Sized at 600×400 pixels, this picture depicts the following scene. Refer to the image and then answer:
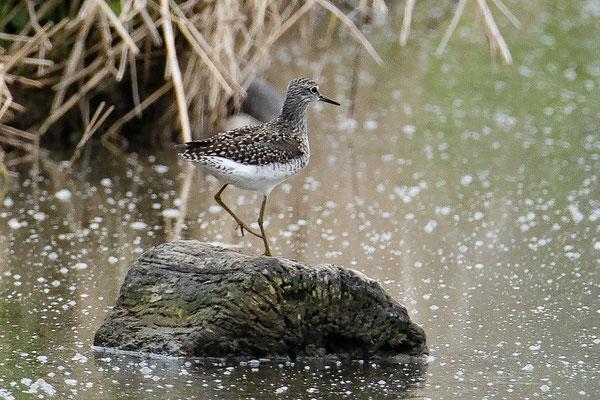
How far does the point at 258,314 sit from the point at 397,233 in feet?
8.38

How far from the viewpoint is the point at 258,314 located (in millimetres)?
4793

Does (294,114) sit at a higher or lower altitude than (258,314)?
higher

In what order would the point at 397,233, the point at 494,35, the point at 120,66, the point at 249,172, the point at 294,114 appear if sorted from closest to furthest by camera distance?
the point at 249,172 < the point at 294,114 < the point at 494,35 < the point at 397,233 < the point at 120,66

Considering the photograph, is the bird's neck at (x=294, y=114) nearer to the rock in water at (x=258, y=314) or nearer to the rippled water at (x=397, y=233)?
the rippled water at (x=397, y=233)

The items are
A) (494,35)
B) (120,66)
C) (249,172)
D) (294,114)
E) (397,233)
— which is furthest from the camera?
(120,66)

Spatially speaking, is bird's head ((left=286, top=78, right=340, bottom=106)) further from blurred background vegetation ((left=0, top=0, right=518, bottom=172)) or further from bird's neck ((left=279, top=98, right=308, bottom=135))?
blurred background vegetation ((left=0, top=0, right=518, bottom=172))

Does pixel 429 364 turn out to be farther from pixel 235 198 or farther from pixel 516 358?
pixel 235 198

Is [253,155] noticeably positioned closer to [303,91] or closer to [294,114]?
[294,114]

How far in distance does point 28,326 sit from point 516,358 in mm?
2453

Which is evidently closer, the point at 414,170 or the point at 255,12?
the point at 255,12

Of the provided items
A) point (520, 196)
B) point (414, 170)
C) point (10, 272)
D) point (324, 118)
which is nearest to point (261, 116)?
point (324, 118)

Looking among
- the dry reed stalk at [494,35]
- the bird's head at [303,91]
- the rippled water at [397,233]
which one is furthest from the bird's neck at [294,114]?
the dry reed stalk at [494,35]

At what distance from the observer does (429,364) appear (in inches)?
190

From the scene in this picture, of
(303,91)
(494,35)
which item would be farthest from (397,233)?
(494,35)
